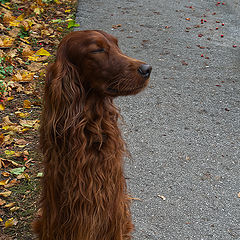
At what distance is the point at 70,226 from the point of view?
2.35m

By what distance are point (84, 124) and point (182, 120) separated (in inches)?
95.6

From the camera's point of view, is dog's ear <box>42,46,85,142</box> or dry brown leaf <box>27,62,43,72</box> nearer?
dog's ear <box>42,46,85,142</box>

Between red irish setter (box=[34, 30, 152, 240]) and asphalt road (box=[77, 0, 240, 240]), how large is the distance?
0.92m

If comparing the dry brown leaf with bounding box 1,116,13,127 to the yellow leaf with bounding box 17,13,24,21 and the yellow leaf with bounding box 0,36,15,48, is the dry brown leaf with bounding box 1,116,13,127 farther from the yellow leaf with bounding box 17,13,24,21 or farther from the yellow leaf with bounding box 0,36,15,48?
the yellow leaf with bounding box 17,13,24,21

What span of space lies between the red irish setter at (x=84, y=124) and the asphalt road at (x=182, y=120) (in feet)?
3.01

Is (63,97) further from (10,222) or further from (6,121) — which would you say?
(6,121)

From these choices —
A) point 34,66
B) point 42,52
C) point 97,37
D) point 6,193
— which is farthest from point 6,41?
point 97,37

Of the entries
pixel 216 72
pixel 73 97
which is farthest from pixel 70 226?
pixel 216 72

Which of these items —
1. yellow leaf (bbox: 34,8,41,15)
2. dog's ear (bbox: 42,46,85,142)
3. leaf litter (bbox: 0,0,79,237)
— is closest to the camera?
dog's ear (bbox: 42,46,85,142)

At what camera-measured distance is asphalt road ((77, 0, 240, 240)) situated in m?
3.24

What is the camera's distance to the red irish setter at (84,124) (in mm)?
2105

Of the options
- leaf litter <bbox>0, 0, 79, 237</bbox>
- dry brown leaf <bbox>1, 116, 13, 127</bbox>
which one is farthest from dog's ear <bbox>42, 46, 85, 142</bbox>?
dry brown leaf <bbox>1, 116, 13, 127</bbox>

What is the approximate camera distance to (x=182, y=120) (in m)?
4.37

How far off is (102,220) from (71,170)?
0.44 meters
